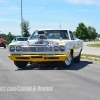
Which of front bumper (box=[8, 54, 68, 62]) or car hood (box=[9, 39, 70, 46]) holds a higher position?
car hood (box=[9, 39, 70, 46])

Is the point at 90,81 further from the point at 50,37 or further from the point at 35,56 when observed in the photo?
the point at 50,37

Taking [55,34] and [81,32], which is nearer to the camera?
[55,34]

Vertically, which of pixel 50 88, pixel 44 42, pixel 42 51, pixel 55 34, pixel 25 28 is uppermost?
pixel 25 28

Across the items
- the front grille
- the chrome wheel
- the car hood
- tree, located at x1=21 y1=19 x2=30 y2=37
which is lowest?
the chrome wheel

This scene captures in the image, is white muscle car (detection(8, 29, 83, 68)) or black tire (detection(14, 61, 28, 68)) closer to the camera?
white muscle car (detection(8, 29, 83, 68))

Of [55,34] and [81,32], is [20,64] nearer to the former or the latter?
[55,34]

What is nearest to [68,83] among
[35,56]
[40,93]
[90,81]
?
[90,81]

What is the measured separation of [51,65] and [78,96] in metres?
6.71

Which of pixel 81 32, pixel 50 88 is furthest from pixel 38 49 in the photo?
pixel 81 32

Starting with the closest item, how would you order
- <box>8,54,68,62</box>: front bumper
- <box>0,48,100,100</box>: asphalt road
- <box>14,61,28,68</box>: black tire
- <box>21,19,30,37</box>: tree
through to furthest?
<box>0,48,100,100</box>: asphalt road → <box>8,54,68,62</box>: front bumper → <box>14,61,28,68</box>: black tire → <box>21,19,30,37</box>: tree

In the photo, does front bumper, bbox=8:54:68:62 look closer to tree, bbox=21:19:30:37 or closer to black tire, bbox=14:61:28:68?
black tire, bbox=14:61:28:68

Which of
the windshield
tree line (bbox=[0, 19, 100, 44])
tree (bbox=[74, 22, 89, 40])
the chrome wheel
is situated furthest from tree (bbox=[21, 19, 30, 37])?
tree (bbox=[74, 22, 89, 40])

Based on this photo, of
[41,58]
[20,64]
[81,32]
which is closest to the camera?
[41,58]

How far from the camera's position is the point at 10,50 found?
11.6 meters
